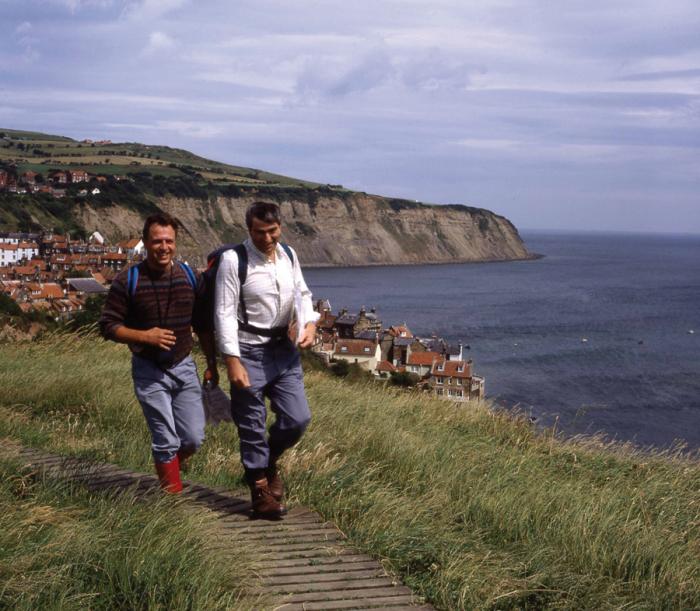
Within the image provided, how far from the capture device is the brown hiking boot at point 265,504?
4.03 meters

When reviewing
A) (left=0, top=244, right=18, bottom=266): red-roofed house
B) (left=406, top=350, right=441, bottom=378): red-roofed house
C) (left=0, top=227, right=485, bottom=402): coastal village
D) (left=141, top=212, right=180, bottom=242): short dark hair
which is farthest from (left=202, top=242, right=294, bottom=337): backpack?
(left=0, top=244, right=18, bottom=266): red-roofed house

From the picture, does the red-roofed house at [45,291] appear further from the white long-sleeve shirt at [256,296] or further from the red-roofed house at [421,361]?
the white long-sleeve shirt at [256,296]

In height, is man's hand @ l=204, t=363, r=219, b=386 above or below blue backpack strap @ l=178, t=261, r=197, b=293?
below

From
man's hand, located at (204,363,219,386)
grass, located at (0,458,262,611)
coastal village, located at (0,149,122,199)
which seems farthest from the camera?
coastal village, located at (0,149,122,199)

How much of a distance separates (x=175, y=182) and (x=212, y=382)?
10914 centimetres

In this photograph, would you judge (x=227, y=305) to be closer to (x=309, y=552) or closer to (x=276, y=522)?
(x=276, y=522)

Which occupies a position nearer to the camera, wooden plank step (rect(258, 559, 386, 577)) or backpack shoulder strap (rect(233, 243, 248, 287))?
wooden plank step (rect(258, 559, 386, 577))

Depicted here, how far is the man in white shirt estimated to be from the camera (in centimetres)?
402

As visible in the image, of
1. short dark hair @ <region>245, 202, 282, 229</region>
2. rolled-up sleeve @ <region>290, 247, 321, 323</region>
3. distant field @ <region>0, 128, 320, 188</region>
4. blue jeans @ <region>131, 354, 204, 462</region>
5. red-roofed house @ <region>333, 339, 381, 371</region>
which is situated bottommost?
red-roofed house @ <region>333, 339, 381, 371</region>

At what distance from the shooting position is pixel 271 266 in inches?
163

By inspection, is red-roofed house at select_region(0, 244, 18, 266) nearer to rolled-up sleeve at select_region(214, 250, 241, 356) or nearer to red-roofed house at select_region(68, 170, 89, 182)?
red-roofed house at select_region(68, 170, 89, 182)

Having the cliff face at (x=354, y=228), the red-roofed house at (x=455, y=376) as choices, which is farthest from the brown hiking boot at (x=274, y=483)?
the cliff face at (x=354, y=228)

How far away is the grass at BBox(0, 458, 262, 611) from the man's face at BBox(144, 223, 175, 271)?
43.4 inches

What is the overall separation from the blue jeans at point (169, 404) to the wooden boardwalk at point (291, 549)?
0.23 m
